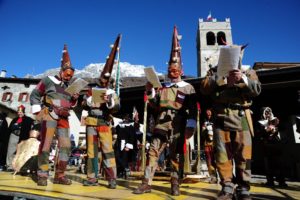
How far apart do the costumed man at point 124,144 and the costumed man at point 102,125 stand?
10.6 ft

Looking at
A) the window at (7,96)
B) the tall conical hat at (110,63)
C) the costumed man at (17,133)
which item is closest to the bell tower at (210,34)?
the window at (7,96)

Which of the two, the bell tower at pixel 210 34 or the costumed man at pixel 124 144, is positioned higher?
the bell tower at pixel 210 34

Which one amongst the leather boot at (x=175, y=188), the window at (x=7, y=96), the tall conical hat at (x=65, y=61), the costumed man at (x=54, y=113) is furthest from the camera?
the window at (x=7, y=96)

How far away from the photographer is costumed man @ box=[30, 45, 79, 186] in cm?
452

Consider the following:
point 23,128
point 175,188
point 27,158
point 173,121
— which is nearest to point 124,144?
point 27,158

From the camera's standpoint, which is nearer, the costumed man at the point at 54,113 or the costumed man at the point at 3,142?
the costumed man at the point at 54,113

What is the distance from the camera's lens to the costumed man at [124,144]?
26.2 feet

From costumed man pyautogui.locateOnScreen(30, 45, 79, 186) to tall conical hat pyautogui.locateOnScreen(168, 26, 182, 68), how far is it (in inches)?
79.2

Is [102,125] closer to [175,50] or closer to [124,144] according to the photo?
[175,50]

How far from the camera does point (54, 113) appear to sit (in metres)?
4.67

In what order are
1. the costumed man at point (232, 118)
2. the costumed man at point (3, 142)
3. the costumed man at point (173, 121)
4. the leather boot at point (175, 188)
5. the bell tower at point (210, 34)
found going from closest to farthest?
the costumed man at point (232, 118) → the leather boot at point (175, 188) → the costumed man at point (173, 121) → the costumed man at point (3, 142) → the bell tower at point (210, 34)

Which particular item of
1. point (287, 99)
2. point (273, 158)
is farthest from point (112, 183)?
point (287, 99)

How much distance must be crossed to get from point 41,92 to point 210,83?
→ 3.14 m

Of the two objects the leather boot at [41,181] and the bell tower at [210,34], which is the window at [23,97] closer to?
the bell tower at [210,34]
